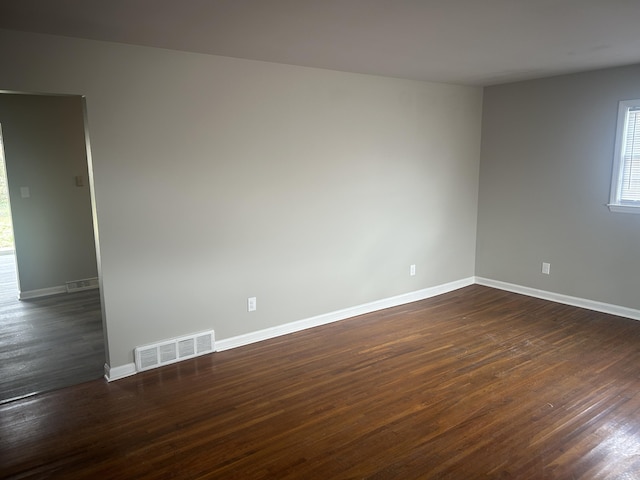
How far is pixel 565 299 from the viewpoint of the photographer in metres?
4.94

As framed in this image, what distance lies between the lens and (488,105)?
212 inches

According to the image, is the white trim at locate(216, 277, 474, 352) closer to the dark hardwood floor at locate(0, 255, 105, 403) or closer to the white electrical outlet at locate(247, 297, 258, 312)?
the white electrical outlet at locate(247, 297, 258, 312)

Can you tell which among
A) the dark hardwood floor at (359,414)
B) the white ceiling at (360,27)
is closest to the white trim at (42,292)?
the dark hardwood floor at (359,414)

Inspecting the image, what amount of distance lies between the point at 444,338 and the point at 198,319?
2.18 metres

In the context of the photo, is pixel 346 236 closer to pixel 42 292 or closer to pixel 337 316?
pixel 337 316

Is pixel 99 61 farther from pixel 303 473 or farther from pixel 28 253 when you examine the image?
→ pixel 28 253

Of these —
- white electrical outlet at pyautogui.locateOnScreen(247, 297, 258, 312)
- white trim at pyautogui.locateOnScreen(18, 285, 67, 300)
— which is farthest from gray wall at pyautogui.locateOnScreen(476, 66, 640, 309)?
white trim at pyautogui.locateOnScreen(18, 285, 67, 300)

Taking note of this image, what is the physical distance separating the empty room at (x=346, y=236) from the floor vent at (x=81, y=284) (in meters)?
0.56

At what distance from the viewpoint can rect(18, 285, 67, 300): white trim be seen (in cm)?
525

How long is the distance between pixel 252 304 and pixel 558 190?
11.6 ft

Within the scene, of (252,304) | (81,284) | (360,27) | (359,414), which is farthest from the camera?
(81,284)

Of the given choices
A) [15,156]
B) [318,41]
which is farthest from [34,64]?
[15,156]

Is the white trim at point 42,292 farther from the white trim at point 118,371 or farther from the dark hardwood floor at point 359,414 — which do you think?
the dark hardwood floor at point 359,414

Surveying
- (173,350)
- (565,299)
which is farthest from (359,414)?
(565,299)
